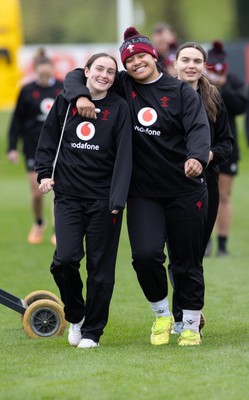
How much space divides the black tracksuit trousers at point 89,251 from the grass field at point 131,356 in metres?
0.30

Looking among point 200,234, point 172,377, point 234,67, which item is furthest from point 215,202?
point 234,67

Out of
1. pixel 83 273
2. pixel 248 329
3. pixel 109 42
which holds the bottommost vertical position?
pixel 109 42

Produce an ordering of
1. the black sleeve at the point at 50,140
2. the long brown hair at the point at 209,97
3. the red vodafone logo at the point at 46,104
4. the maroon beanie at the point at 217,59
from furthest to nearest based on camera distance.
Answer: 1. the red vodafone logo at the point at 46,104
2. the maroon beanie at the point at 217,59
3. the long brown hair at the point at 209,97
4. the black sleeve at the point at 50,140

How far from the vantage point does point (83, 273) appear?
1145cm

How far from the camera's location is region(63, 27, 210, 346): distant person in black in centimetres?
720

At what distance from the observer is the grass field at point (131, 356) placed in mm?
6105

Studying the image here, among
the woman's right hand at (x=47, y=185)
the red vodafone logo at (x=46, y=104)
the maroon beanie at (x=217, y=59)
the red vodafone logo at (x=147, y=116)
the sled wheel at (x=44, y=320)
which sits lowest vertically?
the red vodafone logo at (x=46, y=104)

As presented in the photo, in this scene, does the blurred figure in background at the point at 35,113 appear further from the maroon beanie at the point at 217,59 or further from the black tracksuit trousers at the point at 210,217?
the black tracksuit trousers at the point at 210,217

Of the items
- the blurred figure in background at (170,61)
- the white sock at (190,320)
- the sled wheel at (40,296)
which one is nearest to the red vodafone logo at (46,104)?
the blurred figure in background at (170,61)

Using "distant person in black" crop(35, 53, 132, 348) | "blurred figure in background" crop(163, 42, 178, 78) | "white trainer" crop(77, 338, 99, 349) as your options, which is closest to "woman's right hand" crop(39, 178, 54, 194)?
"distant person in black" crop(35, 53, 132, 348)

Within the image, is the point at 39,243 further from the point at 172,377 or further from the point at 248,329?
the point at 172,377

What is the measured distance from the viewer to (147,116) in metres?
7.22

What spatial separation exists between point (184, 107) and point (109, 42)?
36.7 m

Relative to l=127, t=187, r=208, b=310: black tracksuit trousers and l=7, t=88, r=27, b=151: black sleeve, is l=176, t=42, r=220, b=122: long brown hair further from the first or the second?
l=7, t=88, r=27, b=151: black sleeve
